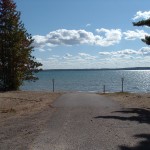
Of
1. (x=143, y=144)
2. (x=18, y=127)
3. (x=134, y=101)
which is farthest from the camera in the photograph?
(x=134, y=101)

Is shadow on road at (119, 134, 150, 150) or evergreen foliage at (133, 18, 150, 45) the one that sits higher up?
evergreen foliage at (133, 18, 150, 45)

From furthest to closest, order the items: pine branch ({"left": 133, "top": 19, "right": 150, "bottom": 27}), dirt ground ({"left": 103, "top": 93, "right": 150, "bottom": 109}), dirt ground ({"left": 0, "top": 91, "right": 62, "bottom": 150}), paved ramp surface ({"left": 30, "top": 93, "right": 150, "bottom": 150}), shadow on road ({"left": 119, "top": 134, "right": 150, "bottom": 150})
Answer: pine branch ({"left": 133, "top": 19, "right": 150, "bottom": 27}), dirt ground ({"left": 103, "top": 93, "right": 150, "bottom": 109}), dirt ground ({"left": 0, "top": 91, "right": 62, "bottom": 150}), paved ramp surface ({"left": 30, "top": 93, "right": 150, "bottom": 150}), shadow on road ({"left": 119, "top": 134, "right": 150, "bottom": 150})

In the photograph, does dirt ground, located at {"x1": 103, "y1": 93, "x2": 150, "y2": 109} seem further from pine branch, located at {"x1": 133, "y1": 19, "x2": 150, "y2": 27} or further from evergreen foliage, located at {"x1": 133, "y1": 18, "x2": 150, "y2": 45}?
pine branch, located at {"x1": 133, "y1": 19, "x2": 150, "y2": 27}

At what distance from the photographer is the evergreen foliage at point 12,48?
32.2 m

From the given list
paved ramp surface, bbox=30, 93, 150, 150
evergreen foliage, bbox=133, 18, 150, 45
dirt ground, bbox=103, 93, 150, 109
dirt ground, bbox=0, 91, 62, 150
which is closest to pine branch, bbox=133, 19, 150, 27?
evergreen foliage, bbox=133, 18, 150, 45

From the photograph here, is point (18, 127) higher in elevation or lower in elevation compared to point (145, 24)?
lower

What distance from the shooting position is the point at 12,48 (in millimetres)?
31953

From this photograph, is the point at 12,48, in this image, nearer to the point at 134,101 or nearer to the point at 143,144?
the point at 134,101

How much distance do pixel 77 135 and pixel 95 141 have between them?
891 mm

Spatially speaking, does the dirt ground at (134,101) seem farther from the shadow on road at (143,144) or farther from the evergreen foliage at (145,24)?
the shadow on road at (143,144)

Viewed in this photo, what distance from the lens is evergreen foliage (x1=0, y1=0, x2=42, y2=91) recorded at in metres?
32.2

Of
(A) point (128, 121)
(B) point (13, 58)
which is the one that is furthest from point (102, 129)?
(B) point (13, 58)

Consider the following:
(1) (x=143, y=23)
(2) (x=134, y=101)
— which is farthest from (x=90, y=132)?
(2) (x=134, y=101)

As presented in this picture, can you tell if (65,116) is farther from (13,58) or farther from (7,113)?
(13,58)
